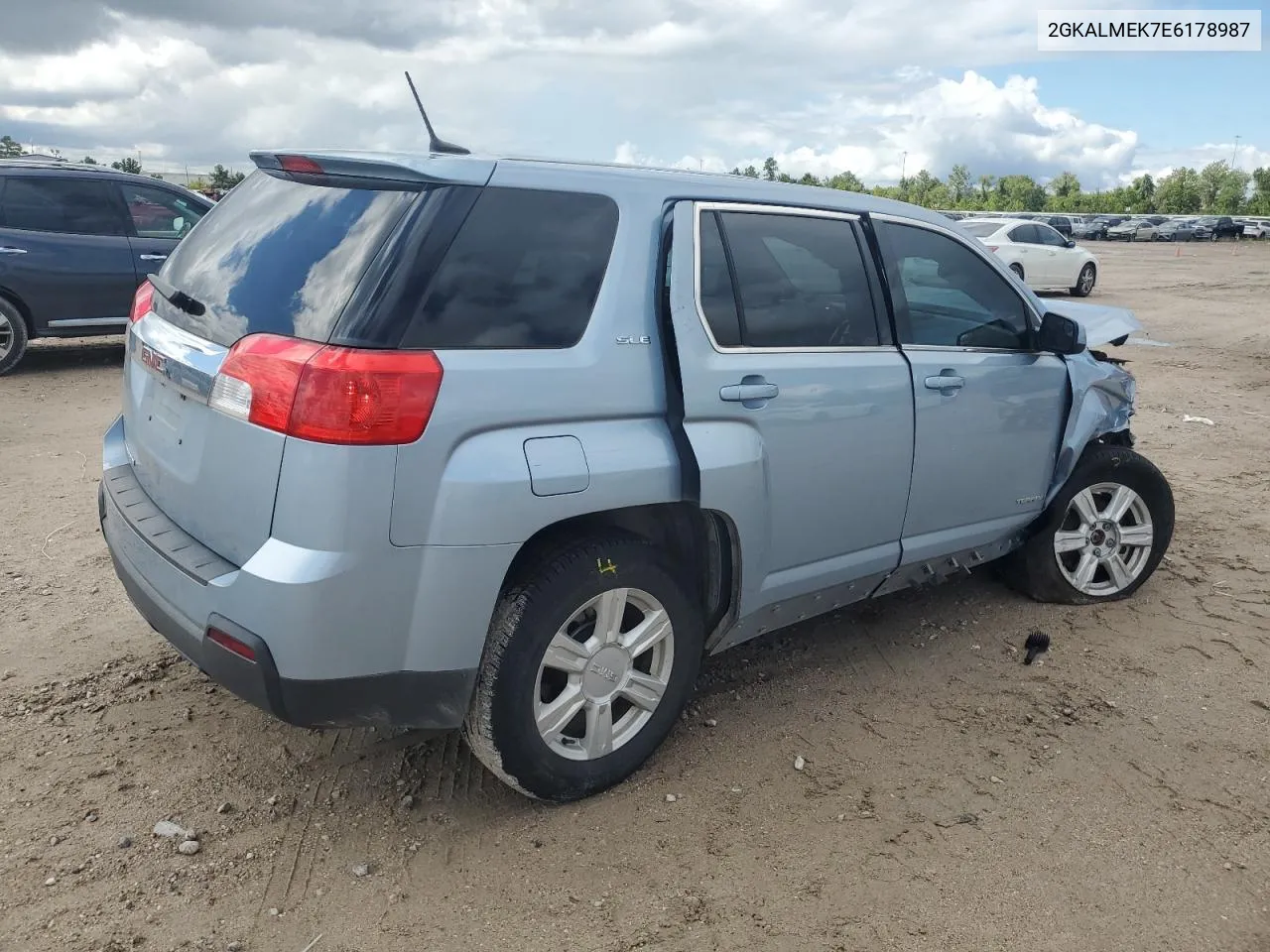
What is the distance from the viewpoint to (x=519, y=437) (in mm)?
2584

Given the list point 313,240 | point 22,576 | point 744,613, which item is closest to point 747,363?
point 744,613

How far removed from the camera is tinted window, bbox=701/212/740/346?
306 cm

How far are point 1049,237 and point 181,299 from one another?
1959cm

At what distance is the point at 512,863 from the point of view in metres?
2.77

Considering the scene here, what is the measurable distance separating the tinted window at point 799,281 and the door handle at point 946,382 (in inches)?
11.2

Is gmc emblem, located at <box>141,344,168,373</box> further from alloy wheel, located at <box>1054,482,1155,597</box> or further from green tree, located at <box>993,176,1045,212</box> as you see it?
green tree, located at <box>993,176,1045,212</box>

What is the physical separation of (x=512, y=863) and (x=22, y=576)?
3.04 meters

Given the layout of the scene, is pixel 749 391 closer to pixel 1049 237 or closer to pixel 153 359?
pixel 153 359

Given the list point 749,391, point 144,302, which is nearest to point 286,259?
point 144,302

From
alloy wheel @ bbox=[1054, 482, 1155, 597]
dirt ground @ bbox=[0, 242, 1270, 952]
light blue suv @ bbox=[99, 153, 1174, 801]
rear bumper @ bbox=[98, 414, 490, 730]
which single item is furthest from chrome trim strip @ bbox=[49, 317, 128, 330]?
alloy wheel @ bbox=[1054, 482, 1155, 597]

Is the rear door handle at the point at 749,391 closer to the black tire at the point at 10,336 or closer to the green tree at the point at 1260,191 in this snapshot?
the black tire at the point at 10,336

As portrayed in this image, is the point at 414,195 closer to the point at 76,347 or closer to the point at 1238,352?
the point at 76,347

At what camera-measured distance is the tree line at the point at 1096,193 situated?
93.9m

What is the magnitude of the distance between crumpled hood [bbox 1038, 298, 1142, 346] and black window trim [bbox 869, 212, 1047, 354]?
1.59 feet
